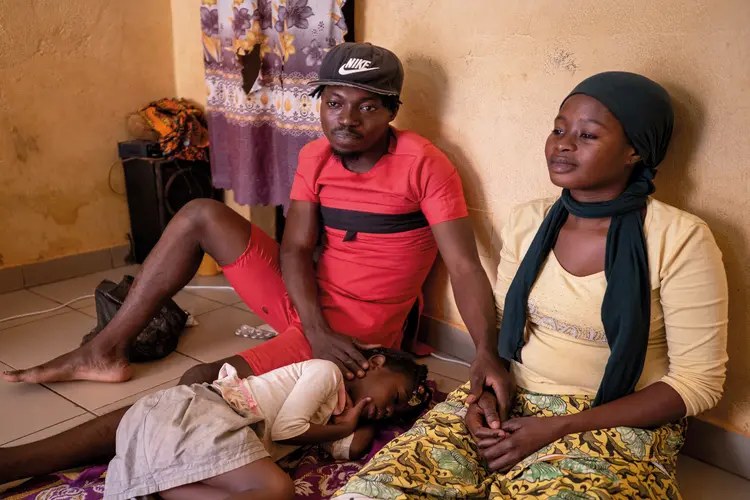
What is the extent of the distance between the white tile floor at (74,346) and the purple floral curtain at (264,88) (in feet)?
1.77

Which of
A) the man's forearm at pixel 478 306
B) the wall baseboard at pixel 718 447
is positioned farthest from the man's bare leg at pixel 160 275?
the wall baseboard at pixel 718 447

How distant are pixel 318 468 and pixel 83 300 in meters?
1.67

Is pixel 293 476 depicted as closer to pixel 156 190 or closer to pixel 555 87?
pixel 555 87

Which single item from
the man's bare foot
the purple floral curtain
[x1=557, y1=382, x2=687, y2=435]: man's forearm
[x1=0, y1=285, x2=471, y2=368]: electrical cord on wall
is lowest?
[x1=0, y1=285, x2=471, y2=368]: electrical cord on wall

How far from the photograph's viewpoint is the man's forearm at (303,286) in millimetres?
1854

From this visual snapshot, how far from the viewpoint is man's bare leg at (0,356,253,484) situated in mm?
1426

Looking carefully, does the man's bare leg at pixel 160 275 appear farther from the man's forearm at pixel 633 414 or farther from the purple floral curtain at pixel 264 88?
the man's forearm at pixel 633 414

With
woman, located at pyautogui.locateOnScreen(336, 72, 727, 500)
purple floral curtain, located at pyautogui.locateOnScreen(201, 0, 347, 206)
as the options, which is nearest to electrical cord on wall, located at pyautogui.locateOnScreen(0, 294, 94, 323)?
purple floral curtain, located at pyautogui.locateOnScreen(201, 0, 347, 206)

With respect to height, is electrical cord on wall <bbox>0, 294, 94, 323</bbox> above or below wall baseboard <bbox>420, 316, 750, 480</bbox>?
below

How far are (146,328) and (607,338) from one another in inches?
A: 61.3

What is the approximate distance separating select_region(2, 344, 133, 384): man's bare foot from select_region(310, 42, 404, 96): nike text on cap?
113cm

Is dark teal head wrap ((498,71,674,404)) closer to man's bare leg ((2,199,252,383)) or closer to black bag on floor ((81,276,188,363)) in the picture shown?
man's bare leg ((2,199,252,383))

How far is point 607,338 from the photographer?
4.28ft

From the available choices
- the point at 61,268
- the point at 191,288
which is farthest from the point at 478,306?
the point at 61,268
